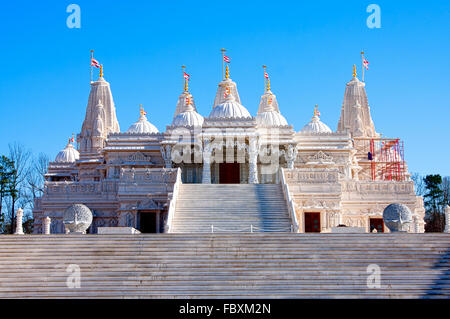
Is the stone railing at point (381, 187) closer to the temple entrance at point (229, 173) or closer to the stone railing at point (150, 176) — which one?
the temple entrance at point (229, 173)

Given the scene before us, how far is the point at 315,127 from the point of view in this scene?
5294cm

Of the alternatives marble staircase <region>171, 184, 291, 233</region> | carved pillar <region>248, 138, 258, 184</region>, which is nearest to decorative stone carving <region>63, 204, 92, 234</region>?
marble staircase <region>171, 184, 291, 233</region>

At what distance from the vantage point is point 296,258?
21438mm

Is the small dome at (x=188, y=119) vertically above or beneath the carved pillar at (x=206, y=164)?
above

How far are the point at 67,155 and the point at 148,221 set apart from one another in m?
27.5

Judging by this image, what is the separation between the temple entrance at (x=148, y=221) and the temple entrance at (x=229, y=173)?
27.4 ft

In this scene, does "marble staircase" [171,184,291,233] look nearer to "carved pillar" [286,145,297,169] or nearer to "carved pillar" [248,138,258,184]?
"carved pillar" [248,138,258,184]

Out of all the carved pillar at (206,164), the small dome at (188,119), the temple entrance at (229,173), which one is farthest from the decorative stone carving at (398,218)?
the small dome at (188,119)

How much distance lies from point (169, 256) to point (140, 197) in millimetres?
16101

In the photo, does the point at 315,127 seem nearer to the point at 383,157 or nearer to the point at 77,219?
the point at 383,157

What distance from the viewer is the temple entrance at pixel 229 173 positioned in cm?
4453

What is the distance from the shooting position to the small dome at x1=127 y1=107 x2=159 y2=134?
52.4 meters
